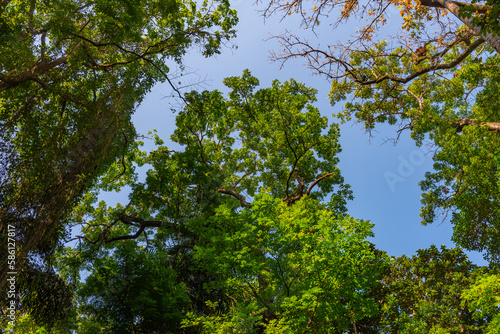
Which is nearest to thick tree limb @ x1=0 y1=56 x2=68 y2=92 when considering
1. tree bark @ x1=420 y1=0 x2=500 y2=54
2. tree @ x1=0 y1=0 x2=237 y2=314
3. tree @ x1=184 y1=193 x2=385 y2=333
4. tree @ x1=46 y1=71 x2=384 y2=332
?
tree @ x1=0 y1=0 x2=237 y2=314

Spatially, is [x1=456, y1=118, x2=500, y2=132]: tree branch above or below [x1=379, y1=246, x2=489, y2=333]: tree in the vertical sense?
above

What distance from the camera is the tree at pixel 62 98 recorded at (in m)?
7.28

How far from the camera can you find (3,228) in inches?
261

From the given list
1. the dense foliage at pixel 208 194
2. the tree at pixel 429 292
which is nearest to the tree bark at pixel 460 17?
the dense foliage at pixel 208 194

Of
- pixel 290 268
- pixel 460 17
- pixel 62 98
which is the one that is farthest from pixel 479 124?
pixel 62 98

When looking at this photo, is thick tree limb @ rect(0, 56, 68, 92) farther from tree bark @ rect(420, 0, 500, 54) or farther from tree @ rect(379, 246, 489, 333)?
tree @ rect(379, 246, 489, 333)

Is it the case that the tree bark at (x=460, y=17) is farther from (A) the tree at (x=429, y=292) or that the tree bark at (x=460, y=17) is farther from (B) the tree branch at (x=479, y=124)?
(A) the tree at (x=429, y=292)

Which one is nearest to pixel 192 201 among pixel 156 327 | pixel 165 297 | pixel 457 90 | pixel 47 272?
pixel 165 297

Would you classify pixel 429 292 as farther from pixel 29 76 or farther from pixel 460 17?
pixel 29 76

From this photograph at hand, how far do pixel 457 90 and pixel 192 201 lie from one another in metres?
13.7

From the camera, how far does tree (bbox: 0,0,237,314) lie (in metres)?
7.28

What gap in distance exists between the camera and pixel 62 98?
9.45 m

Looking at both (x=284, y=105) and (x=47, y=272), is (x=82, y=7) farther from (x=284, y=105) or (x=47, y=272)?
(x=284, y=105)

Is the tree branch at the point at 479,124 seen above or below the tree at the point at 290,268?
above
